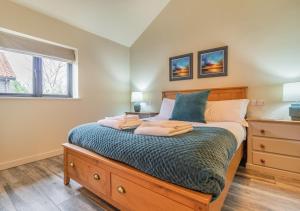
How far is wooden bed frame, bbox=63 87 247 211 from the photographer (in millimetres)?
959

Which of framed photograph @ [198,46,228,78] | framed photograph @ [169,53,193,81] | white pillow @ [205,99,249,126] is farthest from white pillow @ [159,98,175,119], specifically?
framed photograph @ [198,46,228,78]

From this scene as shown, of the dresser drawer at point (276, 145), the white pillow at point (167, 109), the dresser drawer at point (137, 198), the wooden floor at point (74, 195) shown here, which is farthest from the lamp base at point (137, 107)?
the dresser drawer at point (137, 198)

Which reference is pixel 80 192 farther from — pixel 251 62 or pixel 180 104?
pixel 251 62

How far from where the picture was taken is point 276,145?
2.09 m

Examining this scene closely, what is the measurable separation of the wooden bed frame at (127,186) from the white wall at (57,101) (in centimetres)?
117

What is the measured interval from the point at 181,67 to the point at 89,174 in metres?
2.59

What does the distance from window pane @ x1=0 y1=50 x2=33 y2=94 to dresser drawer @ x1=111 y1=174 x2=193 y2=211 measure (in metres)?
2.30

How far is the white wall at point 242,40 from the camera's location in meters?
2.36

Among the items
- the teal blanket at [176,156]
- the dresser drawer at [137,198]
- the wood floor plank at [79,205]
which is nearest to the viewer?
the teal blanket at [176,156]

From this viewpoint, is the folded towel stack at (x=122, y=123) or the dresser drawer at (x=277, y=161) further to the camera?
the dresser drawer at (x=277, y=161)

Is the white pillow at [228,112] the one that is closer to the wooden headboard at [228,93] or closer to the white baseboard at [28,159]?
the wooden headboard at [228,93]

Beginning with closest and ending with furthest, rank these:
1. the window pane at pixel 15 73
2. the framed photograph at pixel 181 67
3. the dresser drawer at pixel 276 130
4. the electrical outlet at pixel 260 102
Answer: the dresser drawer at pixel 276 130 → the window pane at pixel 15 73 → the electrical outlet at pixel 260 102 → the framed photograph at pixel 181 67

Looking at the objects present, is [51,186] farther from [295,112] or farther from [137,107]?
[295,112]

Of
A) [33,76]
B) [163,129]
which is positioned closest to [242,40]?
[163,129]
